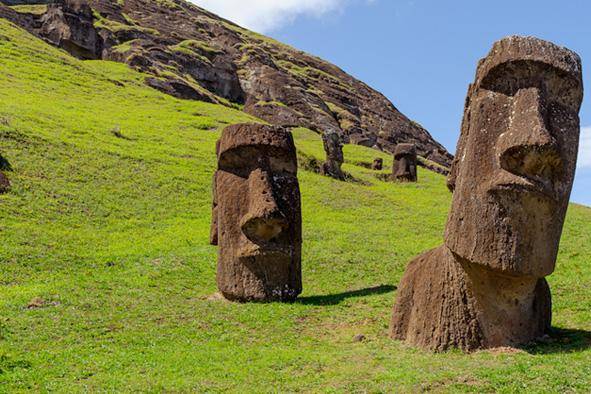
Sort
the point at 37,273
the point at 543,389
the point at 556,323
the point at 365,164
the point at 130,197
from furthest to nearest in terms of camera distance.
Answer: the point at 365,164 → the point at 130,197 → the point at 37,273 → the point at 556,323 → the point at 543,389

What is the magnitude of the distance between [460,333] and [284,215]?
18.5 feet

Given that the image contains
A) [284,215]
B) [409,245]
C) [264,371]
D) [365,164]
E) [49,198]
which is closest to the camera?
[264,371]

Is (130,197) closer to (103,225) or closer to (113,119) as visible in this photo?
(103,225)

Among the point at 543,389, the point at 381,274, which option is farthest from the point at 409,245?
the point at 543,389

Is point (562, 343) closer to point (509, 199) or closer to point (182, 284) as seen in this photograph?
point (509, 199)

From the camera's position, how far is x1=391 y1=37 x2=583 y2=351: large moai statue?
29.4 ft

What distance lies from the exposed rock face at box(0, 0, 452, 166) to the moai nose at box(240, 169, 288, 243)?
53197 millimetres

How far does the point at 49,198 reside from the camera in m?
24.6

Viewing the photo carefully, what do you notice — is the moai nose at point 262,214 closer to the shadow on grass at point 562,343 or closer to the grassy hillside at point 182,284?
the grassy hillside at point 182,284

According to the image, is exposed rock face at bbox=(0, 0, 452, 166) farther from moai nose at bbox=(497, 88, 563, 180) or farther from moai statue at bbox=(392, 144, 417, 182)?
moai nose at bbox=(497, 88, 563, 180)

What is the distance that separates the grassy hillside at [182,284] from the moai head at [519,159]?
1463 millimetres

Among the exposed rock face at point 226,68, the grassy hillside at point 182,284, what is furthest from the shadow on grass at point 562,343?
the exposed rock face at point 226,68

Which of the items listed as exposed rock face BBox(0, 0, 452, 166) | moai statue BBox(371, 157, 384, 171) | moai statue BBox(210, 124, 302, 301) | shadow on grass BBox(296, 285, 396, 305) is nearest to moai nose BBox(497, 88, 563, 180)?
moai statue BBox(210, 124, 302, 301)

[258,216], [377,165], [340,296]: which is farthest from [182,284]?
[377,165]
